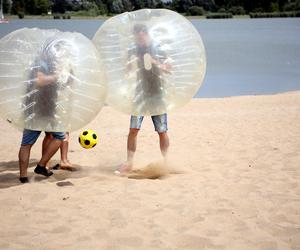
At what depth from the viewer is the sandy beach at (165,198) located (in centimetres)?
380

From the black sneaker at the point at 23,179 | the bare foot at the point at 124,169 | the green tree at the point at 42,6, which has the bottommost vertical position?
the bare foot at the point at 124,169

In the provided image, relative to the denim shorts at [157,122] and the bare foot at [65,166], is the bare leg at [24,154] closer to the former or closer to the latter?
the bare foot at [65,166]

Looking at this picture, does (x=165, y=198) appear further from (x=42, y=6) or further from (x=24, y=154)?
(x=42, y=6)

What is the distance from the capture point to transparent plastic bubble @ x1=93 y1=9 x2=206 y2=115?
4863 millimetres

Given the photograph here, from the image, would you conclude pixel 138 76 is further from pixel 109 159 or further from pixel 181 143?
pixel 181 143

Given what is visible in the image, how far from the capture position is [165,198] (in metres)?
4.71

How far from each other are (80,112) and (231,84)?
18279 mm

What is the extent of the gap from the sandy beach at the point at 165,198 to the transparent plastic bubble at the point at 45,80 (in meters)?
0.82

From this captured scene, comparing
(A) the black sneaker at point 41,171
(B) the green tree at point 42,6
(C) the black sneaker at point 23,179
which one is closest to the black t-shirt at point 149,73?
(A) the black sneaker at point 41,171

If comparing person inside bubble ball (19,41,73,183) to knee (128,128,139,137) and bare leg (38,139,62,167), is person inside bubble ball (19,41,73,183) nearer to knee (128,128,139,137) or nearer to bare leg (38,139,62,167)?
bare leg (38,139,62,167)

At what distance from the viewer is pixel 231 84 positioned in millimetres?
22234

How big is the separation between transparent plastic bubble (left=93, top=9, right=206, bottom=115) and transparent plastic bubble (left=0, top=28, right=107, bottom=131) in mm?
395

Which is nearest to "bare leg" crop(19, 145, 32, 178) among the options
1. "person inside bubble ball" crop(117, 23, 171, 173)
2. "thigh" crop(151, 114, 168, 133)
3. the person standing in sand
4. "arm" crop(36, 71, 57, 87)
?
the person standing in sand

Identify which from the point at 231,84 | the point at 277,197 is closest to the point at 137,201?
the point at 277,197
